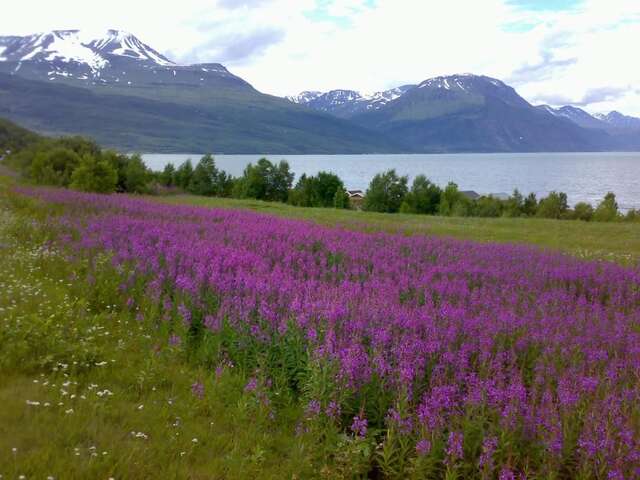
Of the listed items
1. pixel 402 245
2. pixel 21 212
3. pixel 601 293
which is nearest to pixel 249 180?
pixel 21 212

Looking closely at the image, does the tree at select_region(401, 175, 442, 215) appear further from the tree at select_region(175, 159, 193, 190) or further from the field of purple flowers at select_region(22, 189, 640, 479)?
the field of purple flowers at select_region(22, 189, 640, 479)

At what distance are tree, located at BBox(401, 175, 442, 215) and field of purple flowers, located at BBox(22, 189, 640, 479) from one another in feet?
217

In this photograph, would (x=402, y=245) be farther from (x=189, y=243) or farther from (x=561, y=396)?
(x=561, y=396)

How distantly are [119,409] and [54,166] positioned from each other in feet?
153

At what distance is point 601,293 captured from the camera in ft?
37.2

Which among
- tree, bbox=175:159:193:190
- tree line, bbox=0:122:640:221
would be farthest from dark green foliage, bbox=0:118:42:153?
tree, bbox=175:159:193:190

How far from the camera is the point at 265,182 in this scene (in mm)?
77312

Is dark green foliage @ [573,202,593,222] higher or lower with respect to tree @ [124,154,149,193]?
Answer: lower

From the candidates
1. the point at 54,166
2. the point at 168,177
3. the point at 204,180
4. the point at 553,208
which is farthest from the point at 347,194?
the point at 54,166

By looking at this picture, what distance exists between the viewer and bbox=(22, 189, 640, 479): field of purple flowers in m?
4.65

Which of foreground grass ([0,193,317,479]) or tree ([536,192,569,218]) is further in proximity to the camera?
tree ([536,192,569,218])

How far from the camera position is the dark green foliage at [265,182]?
75312 mm

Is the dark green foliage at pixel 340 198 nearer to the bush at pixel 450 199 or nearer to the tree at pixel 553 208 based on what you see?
the bush at pixel 450 199

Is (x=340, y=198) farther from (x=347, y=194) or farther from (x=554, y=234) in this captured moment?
(x=554, y=234)
